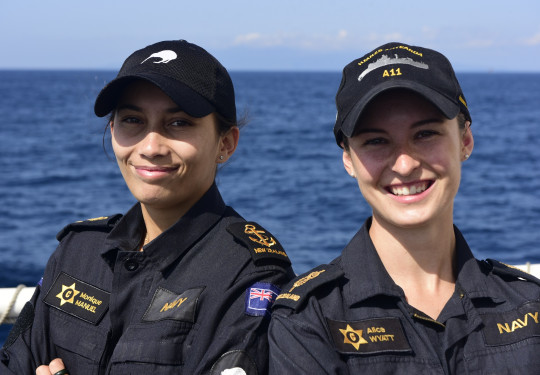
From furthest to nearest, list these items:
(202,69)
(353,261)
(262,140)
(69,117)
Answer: (69,117) → (262,140) → (202,69) → (353,261)

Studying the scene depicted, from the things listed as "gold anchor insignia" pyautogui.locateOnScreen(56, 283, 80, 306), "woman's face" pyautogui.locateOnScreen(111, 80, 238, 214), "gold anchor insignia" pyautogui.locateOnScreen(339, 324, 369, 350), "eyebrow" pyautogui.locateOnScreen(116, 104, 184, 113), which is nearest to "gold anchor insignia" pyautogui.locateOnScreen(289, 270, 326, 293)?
"gold anchor insignia" pyautogui.locateOnScreen(339, 324, 369, 350)

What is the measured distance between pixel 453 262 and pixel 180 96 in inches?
45.8

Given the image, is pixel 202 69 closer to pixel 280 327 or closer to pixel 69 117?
pixel 280 327

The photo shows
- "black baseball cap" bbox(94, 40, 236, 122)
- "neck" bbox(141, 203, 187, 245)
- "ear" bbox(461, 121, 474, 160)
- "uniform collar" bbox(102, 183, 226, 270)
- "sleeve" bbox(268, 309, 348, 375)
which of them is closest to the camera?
"sleeve" bbox(268, 309, 348, 375)

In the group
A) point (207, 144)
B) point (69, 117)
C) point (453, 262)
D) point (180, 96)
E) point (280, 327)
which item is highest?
point (180, 96)

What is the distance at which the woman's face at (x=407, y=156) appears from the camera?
235cm

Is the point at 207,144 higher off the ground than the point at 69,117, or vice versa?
the point at 207,144

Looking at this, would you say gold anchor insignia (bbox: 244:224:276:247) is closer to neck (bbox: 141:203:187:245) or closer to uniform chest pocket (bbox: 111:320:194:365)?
neck (bbox: 141:203:187:245)

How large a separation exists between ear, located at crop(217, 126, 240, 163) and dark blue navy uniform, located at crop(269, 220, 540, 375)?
714mm

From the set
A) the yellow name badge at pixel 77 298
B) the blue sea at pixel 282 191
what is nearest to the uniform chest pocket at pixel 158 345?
the yellow name badge at pixel 77 298

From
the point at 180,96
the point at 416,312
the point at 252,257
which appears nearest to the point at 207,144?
the point at 180,96

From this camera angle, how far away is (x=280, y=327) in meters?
2.32

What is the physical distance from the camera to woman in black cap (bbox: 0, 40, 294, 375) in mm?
2525

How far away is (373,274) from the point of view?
243 cm
